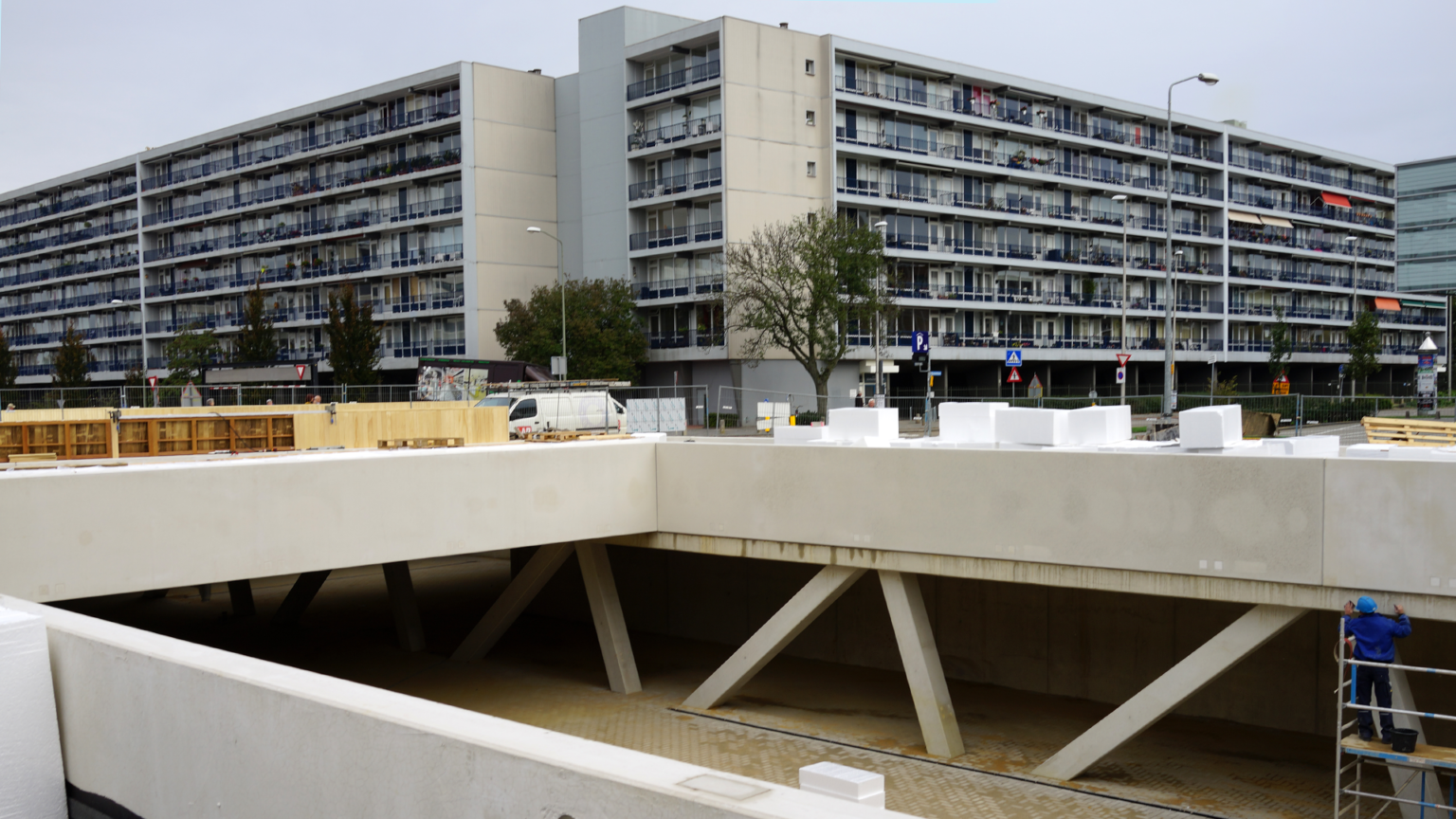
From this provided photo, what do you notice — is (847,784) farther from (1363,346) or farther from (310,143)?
(1363,346)

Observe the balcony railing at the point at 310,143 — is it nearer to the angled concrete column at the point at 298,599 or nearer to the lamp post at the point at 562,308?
the lamp post at the point at 562,308

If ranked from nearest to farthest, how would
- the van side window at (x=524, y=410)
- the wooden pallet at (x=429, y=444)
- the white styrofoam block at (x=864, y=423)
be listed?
the white styrofoam block at (x=864, y=423), the wooden pallet at (x=429, y=444), the van side window at (x=524, y=410)

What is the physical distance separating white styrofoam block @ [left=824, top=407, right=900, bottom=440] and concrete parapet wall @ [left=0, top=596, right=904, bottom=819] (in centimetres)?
1214

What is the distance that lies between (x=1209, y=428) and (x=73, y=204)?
104 metres

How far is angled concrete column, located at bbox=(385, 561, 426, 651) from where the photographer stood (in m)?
24.3

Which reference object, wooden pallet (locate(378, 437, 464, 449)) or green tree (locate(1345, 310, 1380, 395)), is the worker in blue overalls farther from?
green tree (locate(1345, 310, 1380, 395))

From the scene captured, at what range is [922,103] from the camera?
209 feet

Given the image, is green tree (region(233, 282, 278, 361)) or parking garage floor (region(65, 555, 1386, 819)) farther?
green tree (region(233, 282, 278, 361))

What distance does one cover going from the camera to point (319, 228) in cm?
7350

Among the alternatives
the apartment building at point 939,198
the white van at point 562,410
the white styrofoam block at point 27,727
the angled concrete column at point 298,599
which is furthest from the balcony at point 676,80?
the white styrofoam block at point 27,727

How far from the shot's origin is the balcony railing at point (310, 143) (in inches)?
2576

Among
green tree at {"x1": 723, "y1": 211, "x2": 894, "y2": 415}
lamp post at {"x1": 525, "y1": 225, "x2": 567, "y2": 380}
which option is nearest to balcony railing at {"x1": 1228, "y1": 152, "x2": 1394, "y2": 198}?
green tree at {"x1": 723, "y1": 211, "x2": 894, "y2": 415}

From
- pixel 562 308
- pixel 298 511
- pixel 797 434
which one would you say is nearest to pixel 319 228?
pixel 562 308

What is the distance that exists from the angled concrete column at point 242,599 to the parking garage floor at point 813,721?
56 centimetres
